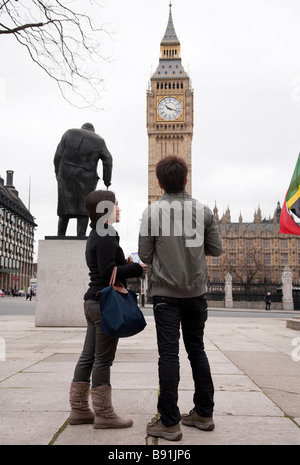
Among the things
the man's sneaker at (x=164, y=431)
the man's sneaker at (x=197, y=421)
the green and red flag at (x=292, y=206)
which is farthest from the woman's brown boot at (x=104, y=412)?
the green and red flag at (x=292, y=206)

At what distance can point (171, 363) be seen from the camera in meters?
2.47

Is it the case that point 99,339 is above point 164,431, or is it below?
above

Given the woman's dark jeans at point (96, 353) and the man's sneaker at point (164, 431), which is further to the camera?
the woman's dark jeans at point (96, 353)

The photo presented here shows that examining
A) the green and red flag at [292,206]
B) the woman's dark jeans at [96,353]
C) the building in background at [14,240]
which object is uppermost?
the building in background at [14,240]

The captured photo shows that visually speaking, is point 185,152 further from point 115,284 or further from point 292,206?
point 115,284

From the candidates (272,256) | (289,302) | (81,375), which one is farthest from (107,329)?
(272,256)

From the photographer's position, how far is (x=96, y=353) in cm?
261

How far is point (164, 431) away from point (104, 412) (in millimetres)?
384

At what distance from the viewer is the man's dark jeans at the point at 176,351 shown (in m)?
2.40

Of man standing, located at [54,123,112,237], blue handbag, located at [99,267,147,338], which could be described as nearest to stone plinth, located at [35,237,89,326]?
man standing, located at [54,123,112,237]

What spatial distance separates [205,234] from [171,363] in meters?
0.85

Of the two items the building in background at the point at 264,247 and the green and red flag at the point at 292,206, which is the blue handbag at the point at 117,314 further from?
the building in background at the point at 264,247

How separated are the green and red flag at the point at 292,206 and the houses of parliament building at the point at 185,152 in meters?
67.7

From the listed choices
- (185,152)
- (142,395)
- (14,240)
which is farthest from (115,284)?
(185,152)
